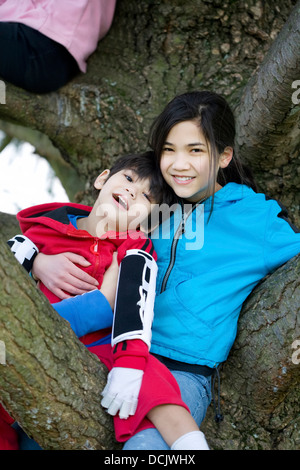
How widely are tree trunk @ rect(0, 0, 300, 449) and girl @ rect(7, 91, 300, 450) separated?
0.31 ft

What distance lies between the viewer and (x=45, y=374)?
1.43 meters

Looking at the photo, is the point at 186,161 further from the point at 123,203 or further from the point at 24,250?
the point at 24,250

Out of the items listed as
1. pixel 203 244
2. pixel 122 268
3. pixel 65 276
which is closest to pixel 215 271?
pixel 203 244

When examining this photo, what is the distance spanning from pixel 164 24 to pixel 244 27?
41cm

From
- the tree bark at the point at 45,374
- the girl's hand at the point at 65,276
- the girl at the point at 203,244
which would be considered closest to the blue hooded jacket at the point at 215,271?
the girl at the point at 203,244

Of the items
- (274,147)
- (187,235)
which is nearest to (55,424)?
(187,235)

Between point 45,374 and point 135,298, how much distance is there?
16.5 inches

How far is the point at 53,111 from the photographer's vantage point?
2.82 metres

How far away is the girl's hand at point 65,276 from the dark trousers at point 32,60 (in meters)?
1.11

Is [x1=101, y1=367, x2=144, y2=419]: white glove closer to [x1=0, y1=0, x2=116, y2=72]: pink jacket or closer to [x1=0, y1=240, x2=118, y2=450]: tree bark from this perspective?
[x1=0, y1=240, x2=118, y2=450]: tree bark

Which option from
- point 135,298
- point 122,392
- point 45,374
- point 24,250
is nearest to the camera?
point 45,374

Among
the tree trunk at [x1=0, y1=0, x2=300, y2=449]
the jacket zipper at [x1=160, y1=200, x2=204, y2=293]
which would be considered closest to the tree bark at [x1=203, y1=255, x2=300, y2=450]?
the tree trunk at [x1=0, y1=0, x2=300, y2=449]

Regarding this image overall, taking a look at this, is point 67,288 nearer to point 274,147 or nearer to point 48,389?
point 48,389

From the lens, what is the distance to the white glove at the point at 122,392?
1.53 meters
